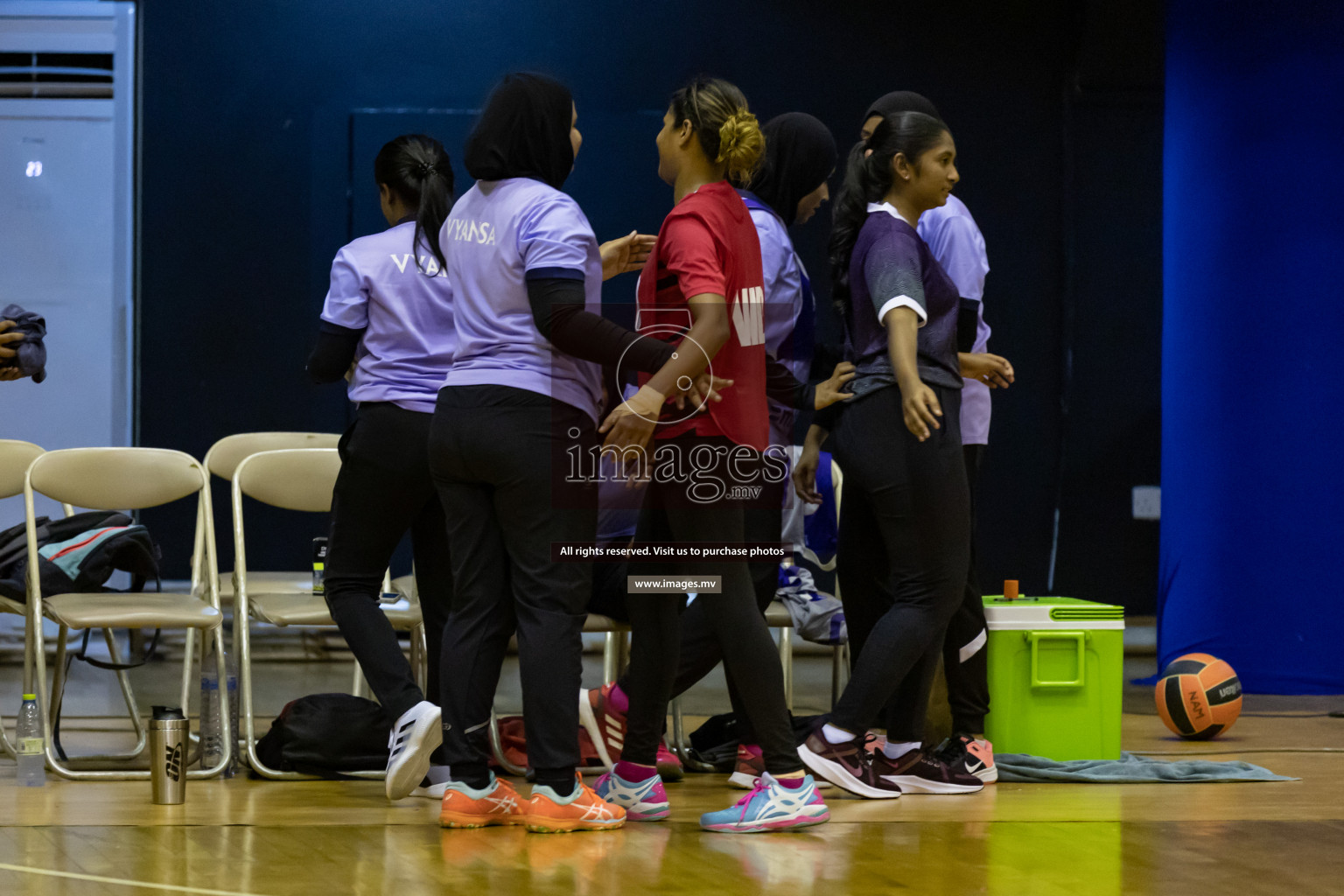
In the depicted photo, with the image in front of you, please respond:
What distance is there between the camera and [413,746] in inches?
122

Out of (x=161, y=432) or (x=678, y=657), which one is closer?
(x=678, y=657)

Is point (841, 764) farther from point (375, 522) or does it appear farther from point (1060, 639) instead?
point (375, 522)

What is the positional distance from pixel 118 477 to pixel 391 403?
1.21 metres

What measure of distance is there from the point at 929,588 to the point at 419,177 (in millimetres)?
1553

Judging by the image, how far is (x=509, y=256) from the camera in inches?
116

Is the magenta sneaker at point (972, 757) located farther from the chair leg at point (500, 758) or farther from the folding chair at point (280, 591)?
the folding chair at point (280, 591)

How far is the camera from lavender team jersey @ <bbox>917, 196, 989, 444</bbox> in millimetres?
3686

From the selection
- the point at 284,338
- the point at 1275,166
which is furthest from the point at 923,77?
the point at 284,338

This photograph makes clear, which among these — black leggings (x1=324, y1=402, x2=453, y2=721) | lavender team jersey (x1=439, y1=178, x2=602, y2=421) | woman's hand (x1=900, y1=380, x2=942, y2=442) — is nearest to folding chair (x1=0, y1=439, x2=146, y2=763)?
black leggings (x1=324, y1=402, x2=453, y2=721)

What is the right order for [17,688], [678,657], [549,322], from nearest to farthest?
[549,322] < [678,657] < [17,688]

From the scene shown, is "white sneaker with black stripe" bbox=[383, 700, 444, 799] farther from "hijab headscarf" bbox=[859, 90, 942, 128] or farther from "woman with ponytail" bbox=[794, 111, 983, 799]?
"hijab headscarf" bbox=[859, 90, 942, 128]

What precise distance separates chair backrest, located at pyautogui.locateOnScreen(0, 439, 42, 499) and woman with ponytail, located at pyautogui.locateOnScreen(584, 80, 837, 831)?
2.38 meters

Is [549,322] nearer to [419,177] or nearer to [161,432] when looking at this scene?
[419,177]

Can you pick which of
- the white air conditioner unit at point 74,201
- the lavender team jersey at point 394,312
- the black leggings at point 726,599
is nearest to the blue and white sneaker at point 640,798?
the black leggings at point 726,599
